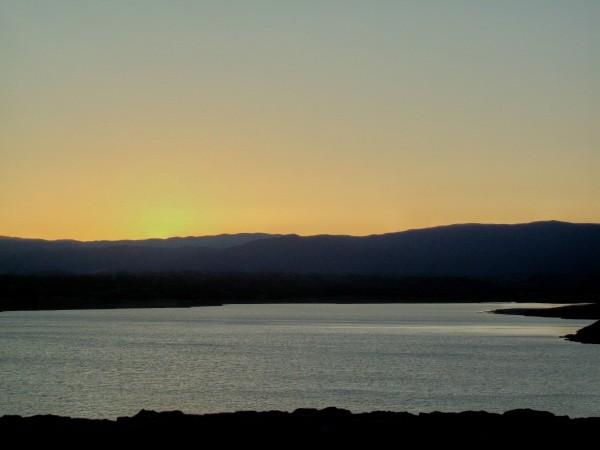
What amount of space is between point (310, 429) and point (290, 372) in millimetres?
28363

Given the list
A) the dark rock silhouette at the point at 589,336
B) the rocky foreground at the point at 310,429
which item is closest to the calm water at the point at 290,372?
the dark rock silhouette at the point at 589,336

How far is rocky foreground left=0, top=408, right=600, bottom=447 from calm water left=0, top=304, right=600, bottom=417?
35.0 ft

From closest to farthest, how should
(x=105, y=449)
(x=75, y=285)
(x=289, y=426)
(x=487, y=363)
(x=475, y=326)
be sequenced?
(x=105, y=449) → (x=289, y=426) → (x=487, y=363) → (x=475, y=326) → (x=75, y=285)

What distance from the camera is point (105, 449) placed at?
2211 cm

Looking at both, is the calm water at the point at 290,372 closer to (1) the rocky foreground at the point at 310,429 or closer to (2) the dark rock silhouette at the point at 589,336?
(2) the dark rock silhouette at the point at 589,336

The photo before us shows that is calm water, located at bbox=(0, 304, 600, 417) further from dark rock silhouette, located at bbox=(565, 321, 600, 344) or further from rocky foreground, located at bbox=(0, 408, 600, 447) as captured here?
rocky foreground, located at bbox=(0, 408, 600, 447)

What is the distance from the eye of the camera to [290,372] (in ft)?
169

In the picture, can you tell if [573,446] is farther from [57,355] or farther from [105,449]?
[57,355]

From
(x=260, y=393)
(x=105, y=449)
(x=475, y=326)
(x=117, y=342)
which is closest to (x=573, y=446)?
(x=105, y=449)

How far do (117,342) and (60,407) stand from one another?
41481 millimetres

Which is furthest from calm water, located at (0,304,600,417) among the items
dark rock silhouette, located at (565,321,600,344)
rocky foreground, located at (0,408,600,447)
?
rocky foreground, located at (0,408,600,447)

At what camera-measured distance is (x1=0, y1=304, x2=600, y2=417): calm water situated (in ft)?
126

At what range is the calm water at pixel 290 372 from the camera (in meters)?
38.3

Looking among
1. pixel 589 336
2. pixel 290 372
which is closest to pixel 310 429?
pixel 290 372
